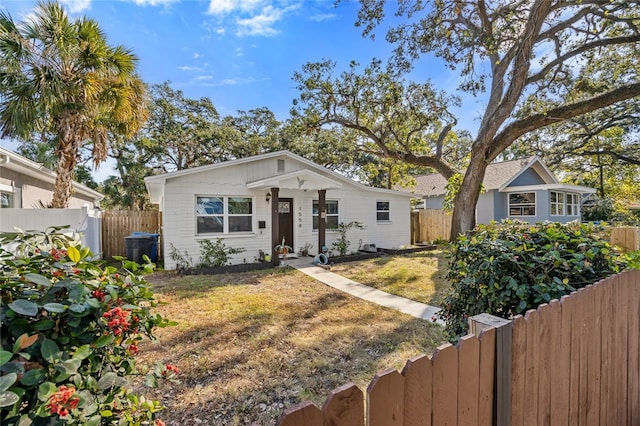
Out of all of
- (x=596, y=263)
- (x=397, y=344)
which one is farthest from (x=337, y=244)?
(x=596, y=263)

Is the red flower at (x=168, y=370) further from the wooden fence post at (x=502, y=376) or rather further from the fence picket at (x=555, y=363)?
the fence picket at (x=555, y=363)

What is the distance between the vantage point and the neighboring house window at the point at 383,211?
14.2 m

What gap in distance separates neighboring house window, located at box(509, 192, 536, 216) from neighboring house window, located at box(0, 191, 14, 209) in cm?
2363

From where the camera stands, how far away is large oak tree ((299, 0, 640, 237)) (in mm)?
9453

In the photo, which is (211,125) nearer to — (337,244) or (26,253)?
(337,244)

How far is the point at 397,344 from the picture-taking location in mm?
4203

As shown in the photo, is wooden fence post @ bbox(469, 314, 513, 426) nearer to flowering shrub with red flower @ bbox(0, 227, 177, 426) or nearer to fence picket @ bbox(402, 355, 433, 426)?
fence picket @ bbox(402, 355, 433, 426)

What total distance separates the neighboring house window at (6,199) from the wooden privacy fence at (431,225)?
662 inches

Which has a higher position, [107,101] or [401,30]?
[401,30]

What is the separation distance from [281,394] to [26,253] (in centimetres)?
255

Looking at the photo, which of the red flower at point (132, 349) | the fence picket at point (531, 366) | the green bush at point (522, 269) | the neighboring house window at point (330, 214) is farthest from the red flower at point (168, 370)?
the neighboring house window at point (330, 214)

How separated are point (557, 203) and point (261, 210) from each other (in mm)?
18547

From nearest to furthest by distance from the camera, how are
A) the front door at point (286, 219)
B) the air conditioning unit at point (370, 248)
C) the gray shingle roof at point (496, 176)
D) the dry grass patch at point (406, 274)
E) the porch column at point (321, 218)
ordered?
the dry grass patch at point (406, 274) < the porch column at point (321, 218) < the front door at point (286, 219) < the air conditioning unit at point (370, 248) < the gray shingle roof at point (496, 176)

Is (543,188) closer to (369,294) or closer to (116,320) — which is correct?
(369,294)
